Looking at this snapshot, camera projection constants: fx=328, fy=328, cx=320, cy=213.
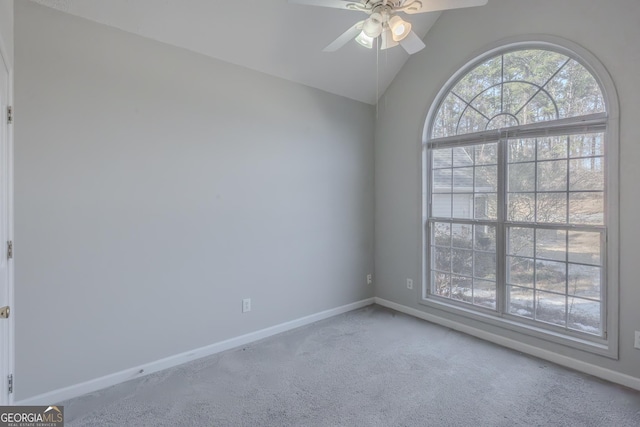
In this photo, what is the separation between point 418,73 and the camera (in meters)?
3.53

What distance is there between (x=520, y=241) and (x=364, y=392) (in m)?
1.93

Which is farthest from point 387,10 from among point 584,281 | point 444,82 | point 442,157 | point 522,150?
point 584,281

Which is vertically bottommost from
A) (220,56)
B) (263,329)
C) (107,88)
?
(263,329)

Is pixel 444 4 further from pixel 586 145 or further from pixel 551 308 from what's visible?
pixel 551 308

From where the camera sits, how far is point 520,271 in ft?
9.73

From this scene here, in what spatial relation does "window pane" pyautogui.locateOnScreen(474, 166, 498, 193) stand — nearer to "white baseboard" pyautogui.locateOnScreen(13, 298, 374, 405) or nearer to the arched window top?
the arched window top

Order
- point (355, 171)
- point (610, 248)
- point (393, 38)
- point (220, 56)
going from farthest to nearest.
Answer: point (355, 171) → point (220, 56) → point (610, 248) → point (393, 38)

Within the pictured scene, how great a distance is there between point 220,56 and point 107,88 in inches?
36.4

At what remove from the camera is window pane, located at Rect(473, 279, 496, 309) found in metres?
3.14

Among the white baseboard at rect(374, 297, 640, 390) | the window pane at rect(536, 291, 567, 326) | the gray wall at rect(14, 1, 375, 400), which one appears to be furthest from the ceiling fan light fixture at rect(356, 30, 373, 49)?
the white baseboard at rect(374, 297, 640, 390)

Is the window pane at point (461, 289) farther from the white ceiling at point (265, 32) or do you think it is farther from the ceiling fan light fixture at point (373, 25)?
the ceiling fan light fixture at point (373, 25)

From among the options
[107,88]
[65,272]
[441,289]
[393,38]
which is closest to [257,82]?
[107,88]

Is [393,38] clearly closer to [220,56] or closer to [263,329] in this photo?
[220,56]

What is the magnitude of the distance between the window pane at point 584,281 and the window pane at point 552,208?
0.40 metres
